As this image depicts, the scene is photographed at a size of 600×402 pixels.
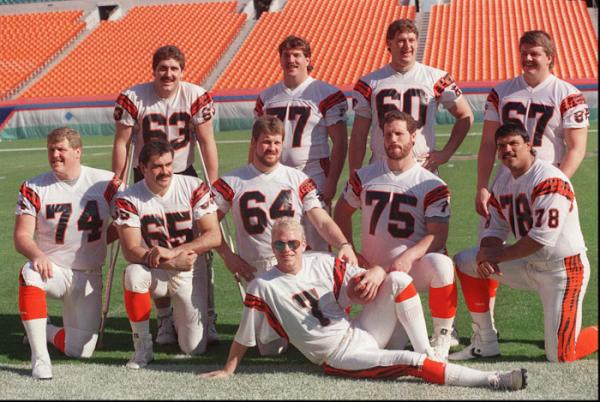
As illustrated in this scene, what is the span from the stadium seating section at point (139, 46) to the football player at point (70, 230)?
57.3ft

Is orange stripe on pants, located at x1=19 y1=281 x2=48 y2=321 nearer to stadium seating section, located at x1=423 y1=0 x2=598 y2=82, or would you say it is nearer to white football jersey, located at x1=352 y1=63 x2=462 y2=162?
white football jersey, located at x1=352 y1=63 x2=462 y2=162

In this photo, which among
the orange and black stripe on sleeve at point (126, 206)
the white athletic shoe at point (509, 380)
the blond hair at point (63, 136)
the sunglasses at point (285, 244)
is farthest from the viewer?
the blond hair at point (63, 136)

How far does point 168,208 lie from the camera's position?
14.2 feet

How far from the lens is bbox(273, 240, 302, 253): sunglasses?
3.72 meters

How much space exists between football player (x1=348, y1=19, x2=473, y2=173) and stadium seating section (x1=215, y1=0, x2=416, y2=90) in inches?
620

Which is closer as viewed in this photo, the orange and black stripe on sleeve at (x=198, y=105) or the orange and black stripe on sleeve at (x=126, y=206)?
the orange and black stripe on sleeve at (x=126, y=206)

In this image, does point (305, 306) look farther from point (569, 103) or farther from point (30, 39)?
point (30, 39)

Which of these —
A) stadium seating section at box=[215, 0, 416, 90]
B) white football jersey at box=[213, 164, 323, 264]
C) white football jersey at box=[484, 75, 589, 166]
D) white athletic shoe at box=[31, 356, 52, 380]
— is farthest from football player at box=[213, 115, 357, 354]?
stadium seating section at box=[215, 0, 416, 90]

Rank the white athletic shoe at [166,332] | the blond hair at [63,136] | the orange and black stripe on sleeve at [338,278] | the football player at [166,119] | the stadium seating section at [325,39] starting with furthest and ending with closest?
the stadium seating section at [325,39], the football player at [166,119], the white athletic shoe at [166,332], the blond hair at [63,136], the orange and black stripe on sleeve at [338,278]

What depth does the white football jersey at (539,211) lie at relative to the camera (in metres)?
3.89

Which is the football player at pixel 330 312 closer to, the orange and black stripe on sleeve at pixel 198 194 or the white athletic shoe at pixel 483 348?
the white athletic shoe at pixel 483 348

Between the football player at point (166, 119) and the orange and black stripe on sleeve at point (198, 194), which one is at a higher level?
the football player at point (166, 119)

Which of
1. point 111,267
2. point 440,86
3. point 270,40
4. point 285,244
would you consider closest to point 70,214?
point 111,267

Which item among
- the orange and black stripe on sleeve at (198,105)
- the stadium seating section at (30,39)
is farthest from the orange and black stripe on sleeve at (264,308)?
the stadium seating section at (30,39)
